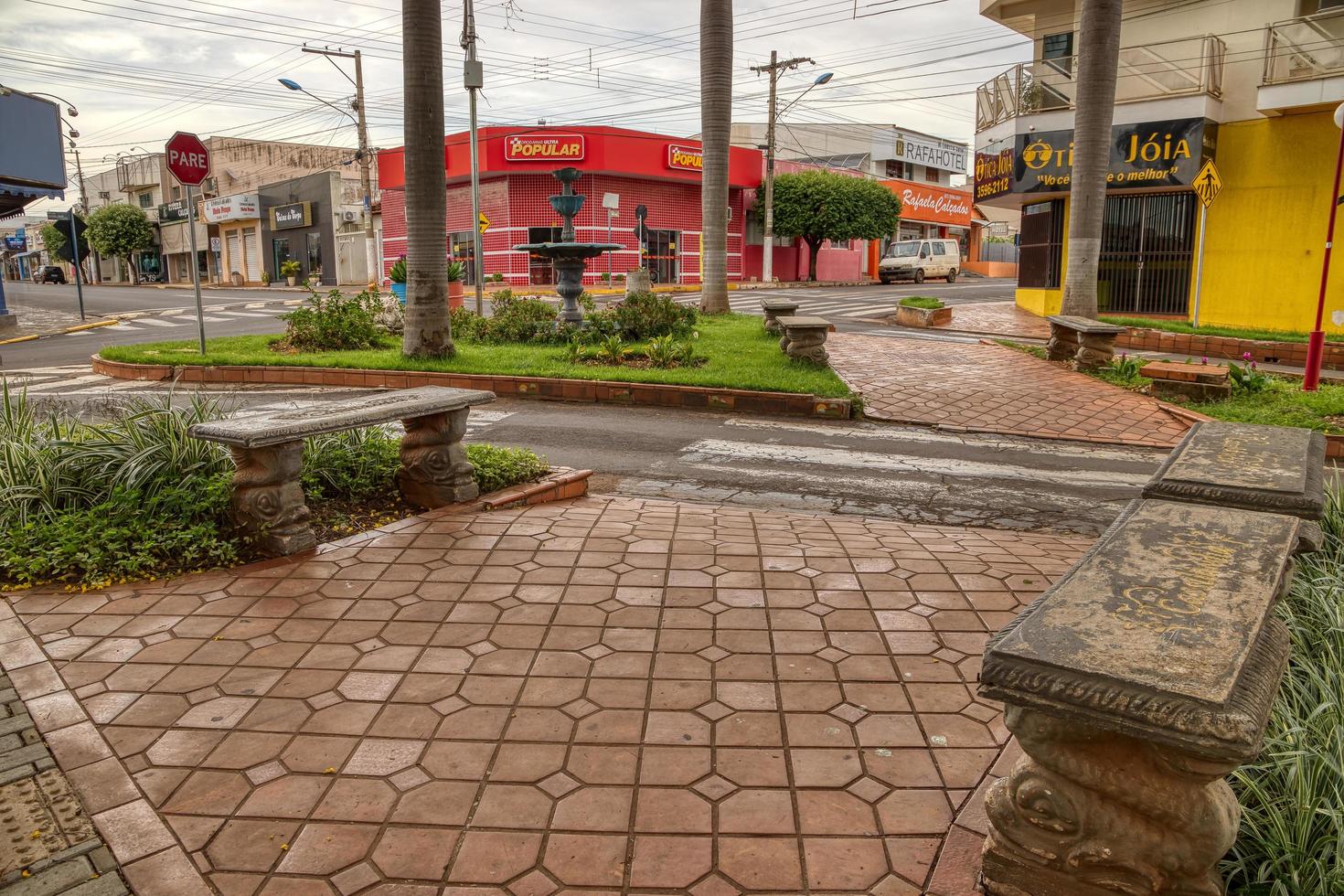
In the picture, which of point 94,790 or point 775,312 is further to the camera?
point 775,312

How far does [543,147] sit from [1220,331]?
81.2 feet

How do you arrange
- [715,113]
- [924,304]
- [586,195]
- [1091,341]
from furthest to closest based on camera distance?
1. [586,195]
2. [924,304]
3. [715,113]
4. [1091,341]

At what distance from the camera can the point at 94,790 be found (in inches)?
108

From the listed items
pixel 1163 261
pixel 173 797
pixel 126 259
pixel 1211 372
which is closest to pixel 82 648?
pixel 173 797

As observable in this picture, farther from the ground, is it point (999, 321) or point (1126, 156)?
point (1126, 156)

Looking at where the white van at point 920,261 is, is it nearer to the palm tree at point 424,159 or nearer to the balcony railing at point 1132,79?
the balcony railing at point 1132,79

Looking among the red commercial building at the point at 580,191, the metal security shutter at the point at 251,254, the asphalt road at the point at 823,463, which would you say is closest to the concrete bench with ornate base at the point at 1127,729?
the asphalt road at the point at 823,463

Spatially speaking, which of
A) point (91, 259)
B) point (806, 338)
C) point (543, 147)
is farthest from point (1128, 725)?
point (91, 259)

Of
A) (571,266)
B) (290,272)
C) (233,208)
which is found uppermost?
(233,208)

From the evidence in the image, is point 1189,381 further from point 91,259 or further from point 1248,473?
point 91,259

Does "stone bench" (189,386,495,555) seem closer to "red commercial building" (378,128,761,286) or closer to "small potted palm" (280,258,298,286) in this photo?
"red commercial building" (378,128,761,286)

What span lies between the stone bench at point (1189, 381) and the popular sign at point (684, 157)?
28091 mm

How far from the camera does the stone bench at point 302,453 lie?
461 centimetres

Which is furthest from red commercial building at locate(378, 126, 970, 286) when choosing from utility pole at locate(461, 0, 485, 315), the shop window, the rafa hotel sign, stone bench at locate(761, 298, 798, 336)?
stone bench at locate(761, 298, 798, 336)
